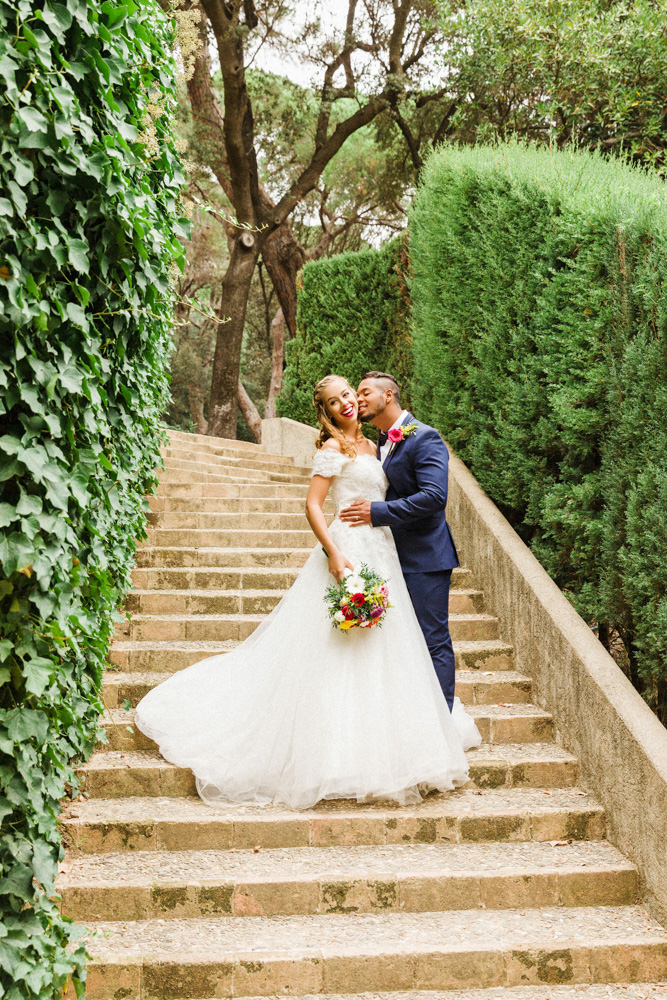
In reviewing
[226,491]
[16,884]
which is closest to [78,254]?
[16,884]

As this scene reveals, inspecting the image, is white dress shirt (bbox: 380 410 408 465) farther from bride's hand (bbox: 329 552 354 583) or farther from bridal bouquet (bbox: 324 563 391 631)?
bridal bouquet (bbox: 324 563 391 631)

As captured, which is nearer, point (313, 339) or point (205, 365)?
point (313, 339)

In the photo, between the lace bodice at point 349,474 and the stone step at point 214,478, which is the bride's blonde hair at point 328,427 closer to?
the lace bodice at point 349,474

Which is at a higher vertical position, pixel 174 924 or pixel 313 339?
pixel 313 339

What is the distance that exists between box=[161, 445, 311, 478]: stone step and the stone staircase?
5210mm

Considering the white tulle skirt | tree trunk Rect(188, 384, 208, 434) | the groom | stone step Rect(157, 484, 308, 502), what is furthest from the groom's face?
tree trunk Rect(188, 384, 208, 434)

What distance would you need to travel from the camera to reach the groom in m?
4.26

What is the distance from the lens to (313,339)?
38.8 ft

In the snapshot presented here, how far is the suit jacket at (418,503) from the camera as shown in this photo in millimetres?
4223

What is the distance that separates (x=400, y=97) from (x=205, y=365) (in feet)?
49.6

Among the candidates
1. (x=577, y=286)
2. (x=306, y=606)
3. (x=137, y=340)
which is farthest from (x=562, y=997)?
(x=577, y=286)

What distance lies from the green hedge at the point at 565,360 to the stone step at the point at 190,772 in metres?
0.66

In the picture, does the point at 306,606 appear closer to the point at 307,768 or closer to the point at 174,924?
the point at 307,768

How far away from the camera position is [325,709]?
396 cm
